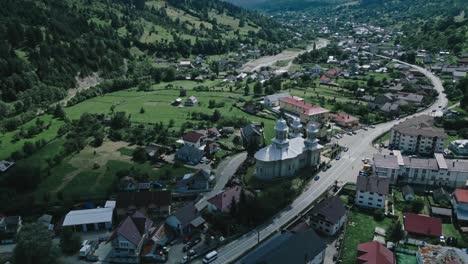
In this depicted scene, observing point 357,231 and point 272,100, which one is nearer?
point 357,231

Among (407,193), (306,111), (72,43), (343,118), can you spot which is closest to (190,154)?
(306,111)

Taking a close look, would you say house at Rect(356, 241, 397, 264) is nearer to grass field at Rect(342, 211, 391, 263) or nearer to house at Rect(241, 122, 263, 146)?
grass field at Rect(342, 211, 391, 263)

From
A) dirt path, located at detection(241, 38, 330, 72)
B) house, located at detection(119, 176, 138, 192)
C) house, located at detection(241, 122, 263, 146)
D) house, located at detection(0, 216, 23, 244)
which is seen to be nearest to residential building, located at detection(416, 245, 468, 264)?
house, located at detection(241, 122, 263, 146)

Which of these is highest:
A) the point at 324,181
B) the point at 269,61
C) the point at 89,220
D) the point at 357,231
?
the point at 269,61

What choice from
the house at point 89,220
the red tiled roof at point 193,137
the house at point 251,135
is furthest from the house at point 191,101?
the house at point 89,220

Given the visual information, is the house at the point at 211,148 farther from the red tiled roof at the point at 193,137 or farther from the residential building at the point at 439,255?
the residential building at the point at 439,255

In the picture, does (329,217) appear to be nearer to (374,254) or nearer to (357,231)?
(357,231)

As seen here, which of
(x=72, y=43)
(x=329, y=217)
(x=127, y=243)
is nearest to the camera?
(x=127, y=243)
